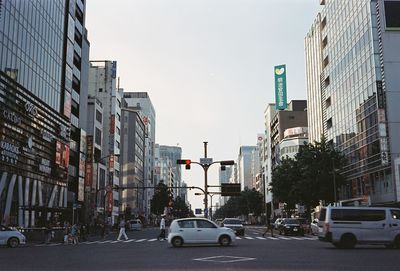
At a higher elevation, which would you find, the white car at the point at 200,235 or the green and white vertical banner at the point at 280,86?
the green and white vertical banner at the point at 280,86

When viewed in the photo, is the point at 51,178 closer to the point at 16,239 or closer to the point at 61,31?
the point at 61,31

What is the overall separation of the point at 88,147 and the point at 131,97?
79.3 m

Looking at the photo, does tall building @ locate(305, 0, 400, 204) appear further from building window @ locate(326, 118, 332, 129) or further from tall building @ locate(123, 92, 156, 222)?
tall building @ locate(123, 92, 156, 222)

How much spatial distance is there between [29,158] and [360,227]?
1378 inches

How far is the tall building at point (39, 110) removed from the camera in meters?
42.6

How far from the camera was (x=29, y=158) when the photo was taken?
47.4 meters

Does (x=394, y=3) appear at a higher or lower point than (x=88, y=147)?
higher

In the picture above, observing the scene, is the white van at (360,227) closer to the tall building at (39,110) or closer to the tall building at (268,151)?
the tall building at (39,110)

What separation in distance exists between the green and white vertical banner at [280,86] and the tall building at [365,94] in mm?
36432

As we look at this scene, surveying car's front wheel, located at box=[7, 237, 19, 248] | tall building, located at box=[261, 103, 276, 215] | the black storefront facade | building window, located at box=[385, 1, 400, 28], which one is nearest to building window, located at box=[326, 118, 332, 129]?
building window, located at box=[385, 1, 400, 28]

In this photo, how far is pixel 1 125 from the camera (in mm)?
41375

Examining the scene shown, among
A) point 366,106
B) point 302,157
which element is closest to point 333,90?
point 366,106

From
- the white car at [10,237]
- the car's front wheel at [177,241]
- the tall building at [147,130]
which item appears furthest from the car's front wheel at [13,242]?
the tall building at [147,130]

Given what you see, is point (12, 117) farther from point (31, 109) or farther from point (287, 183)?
point (287, 183)
